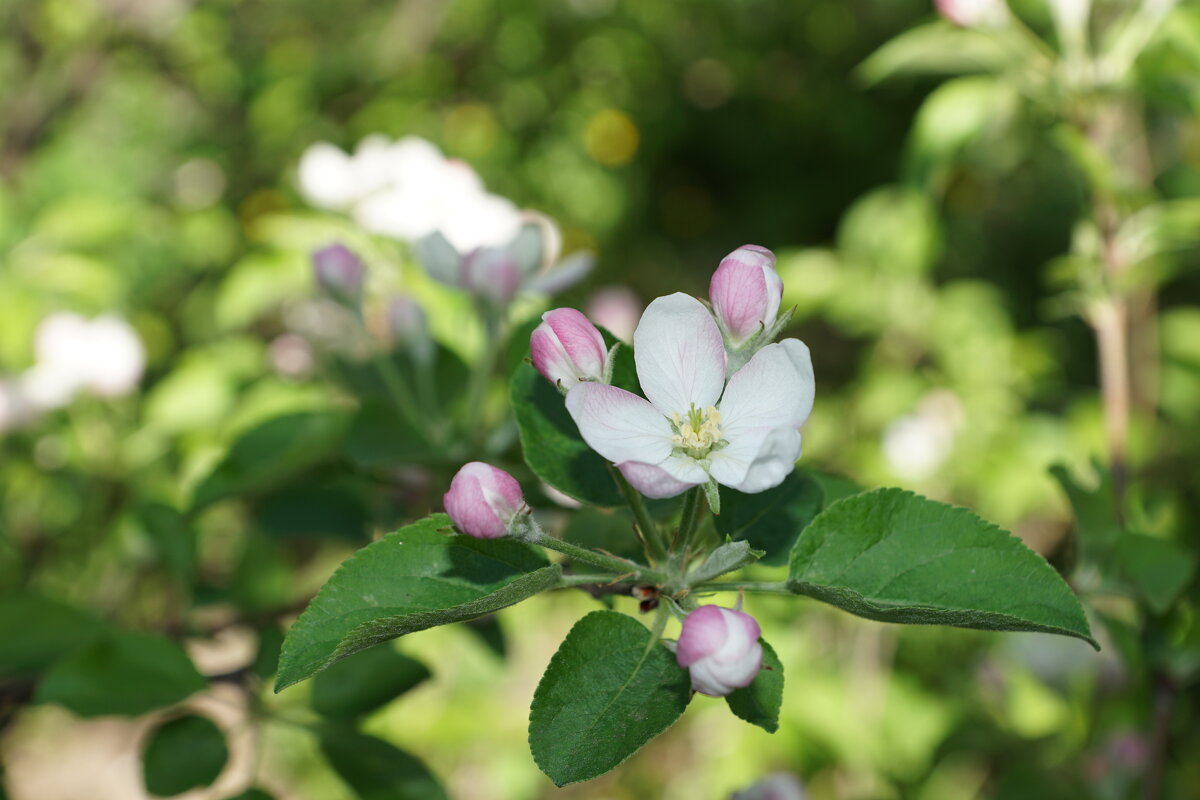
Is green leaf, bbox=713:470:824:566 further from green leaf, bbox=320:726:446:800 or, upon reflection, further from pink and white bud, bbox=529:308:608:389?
green leaf, bbox=320:726:446:800

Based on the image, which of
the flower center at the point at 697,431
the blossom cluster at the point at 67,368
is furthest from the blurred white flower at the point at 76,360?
the flower center at the point at 697,431

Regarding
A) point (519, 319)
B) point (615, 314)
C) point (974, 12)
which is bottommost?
point (615, 314)

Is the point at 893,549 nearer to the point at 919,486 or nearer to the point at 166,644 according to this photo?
the point at 166,644

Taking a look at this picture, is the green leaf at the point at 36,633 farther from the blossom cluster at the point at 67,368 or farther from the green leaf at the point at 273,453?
the blossom cluster at the point at 67,368

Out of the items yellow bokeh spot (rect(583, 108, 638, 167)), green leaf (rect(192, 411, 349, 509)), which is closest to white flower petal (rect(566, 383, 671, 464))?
green leaf (rect(192, 411, 349, 509))

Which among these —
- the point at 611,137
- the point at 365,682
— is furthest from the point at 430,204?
the point at 611,137

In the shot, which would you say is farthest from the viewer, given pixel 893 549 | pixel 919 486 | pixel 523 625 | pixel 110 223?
pixel 523 625

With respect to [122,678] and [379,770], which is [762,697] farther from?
[122,678]

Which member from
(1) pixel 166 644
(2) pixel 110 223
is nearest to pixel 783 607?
(1) pixel 166 644
